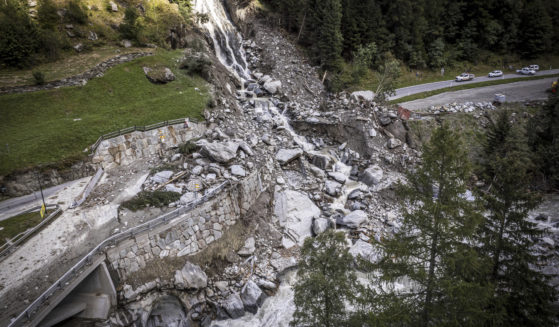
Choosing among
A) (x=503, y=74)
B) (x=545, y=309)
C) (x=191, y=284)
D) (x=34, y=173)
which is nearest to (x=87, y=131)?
(x=34, y=173)

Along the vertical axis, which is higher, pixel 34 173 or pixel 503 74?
pixel 34 173

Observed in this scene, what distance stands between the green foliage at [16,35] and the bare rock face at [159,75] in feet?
36.5

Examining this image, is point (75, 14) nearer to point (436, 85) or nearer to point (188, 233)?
point (188, 233)

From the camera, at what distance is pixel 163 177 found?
73.0 ft

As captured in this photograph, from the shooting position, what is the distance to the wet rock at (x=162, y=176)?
865 inches

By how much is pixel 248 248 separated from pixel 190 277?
4563 mm

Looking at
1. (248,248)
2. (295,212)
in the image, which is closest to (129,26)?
(295,212)

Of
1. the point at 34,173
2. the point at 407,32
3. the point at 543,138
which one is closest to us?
the point at 34,173

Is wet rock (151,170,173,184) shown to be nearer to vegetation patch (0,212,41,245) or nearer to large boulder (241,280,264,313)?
vegetation patch (0,212,41,245)

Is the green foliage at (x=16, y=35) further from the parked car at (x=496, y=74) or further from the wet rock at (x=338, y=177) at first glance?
the parked car at (x=496, y=74)

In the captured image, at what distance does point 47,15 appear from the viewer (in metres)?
33.4

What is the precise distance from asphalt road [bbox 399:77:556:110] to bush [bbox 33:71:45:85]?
42.1 metres

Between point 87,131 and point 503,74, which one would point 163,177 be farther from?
point 503,74

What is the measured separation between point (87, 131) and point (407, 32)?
49543mm
